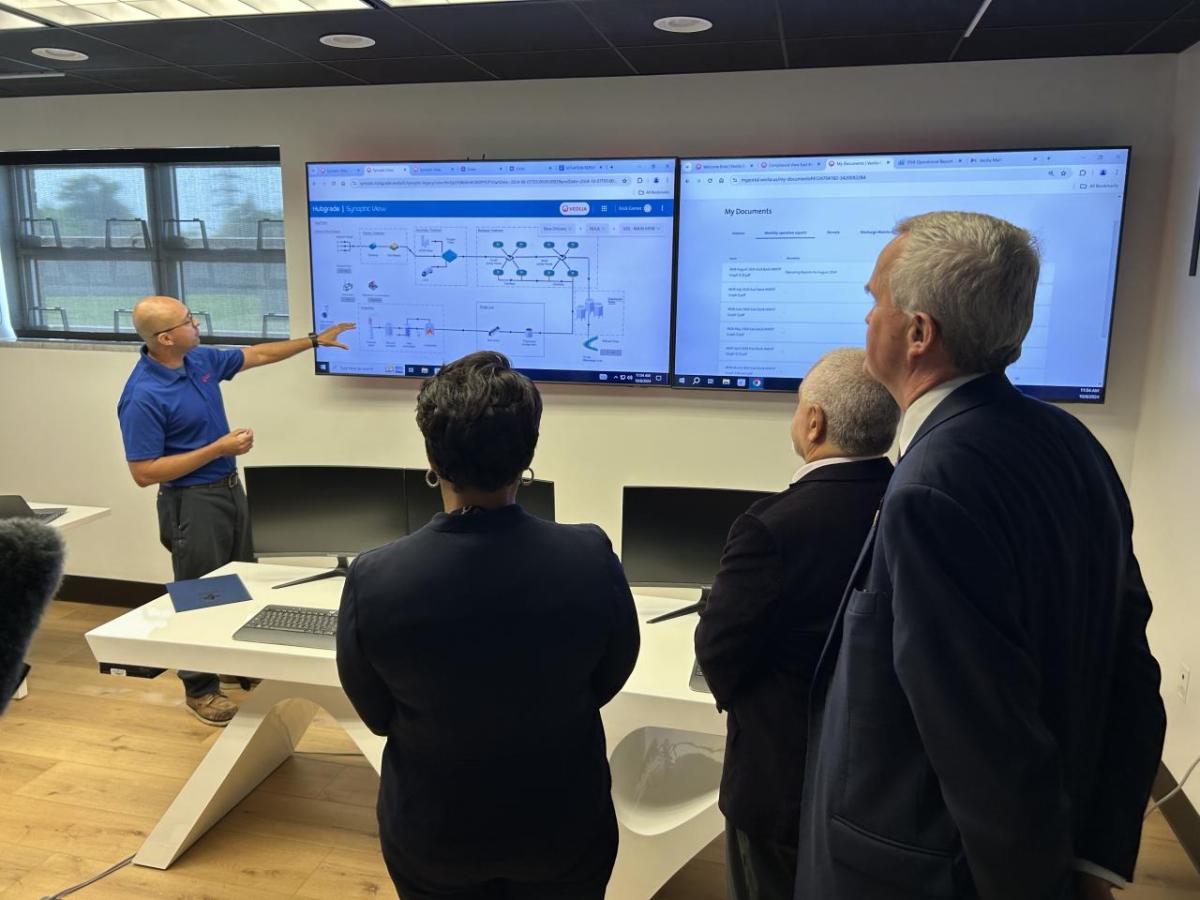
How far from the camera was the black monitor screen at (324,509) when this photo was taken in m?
2.69

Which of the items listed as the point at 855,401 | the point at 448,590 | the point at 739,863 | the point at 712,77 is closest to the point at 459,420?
the point at 448,590

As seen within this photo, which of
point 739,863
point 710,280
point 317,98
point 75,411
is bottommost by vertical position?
point 739,863

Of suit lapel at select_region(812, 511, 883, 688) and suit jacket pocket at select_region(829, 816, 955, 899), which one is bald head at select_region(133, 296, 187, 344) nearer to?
suit lapel at select_region(812, 511, 883, 688)

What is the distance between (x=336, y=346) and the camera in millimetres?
3521

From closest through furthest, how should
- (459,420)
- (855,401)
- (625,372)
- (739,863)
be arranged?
1. (459,420)
2. (855,401)
3. (739,863)
4. (625,372)

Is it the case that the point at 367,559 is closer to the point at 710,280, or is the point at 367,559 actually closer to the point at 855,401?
the point at 855,401

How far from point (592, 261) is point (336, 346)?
3.81ft

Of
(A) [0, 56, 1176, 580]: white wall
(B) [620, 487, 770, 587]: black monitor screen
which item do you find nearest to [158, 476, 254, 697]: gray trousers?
(A) [0, 56, 1176, 580]: white wall

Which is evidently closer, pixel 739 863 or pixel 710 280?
pixel 739 863

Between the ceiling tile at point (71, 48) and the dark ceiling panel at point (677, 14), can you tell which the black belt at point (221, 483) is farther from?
the dark ceiling panel at point (677, 14)

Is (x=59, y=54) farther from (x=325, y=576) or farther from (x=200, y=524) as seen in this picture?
(x=325, y=576)

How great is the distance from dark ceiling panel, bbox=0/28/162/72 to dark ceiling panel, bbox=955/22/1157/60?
9.80 feet

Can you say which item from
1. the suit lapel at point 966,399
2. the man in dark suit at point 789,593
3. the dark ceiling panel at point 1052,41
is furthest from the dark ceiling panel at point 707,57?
the suit lapel at point 966,399

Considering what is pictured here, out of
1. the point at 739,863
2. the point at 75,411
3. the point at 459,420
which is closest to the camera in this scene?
the point at 459,420
